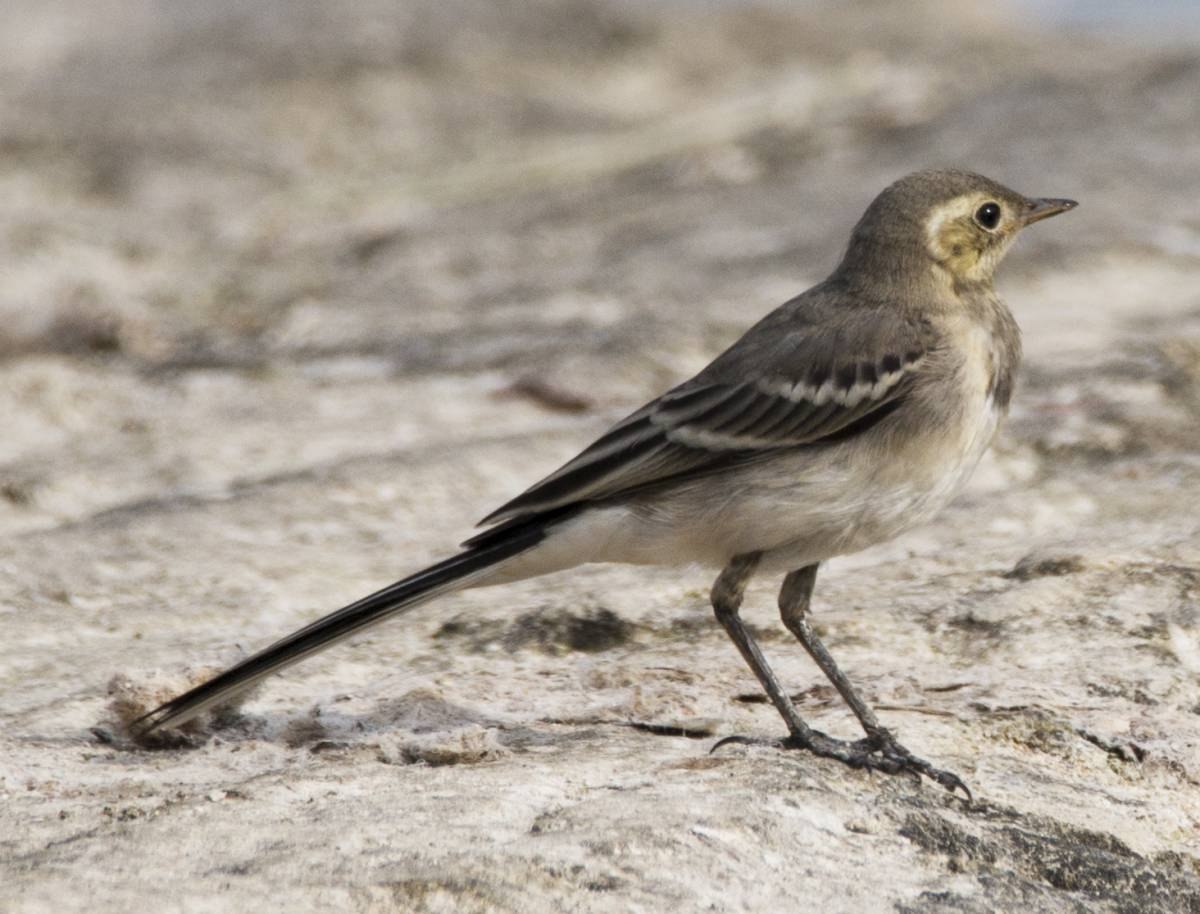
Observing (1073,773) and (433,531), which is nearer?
(1073,773)

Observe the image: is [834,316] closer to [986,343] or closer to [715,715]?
[986,343]

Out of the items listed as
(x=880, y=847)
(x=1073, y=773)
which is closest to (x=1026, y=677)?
(x=1073, y=773)

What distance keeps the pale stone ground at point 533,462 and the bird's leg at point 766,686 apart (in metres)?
0.10

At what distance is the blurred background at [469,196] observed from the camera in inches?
354

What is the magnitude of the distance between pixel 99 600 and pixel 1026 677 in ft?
10.9

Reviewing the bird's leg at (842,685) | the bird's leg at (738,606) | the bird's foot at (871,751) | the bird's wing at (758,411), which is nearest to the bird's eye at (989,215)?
the bird's wing at (758,411)

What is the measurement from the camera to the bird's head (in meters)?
6.10

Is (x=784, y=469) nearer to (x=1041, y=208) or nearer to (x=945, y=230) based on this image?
(x=945, y=230)

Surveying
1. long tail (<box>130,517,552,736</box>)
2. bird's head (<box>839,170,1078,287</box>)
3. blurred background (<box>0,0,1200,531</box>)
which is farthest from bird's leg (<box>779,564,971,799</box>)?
blurred background (<box>0,0,1200,531</box>)

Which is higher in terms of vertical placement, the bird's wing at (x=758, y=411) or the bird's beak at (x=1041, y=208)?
the bird's beak at (x=1041, y=208)

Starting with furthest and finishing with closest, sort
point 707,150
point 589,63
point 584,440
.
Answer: point 589,63, point 707,150, point 584,440

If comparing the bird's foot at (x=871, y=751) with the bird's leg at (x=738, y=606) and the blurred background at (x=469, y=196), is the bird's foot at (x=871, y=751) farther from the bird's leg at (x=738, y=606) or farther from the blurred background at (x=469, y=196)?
the blurred background at (x=469, y=196)

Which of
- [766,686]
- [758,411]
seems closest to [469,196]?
[758,411]

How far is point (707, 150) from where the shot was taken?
42.0 feet
